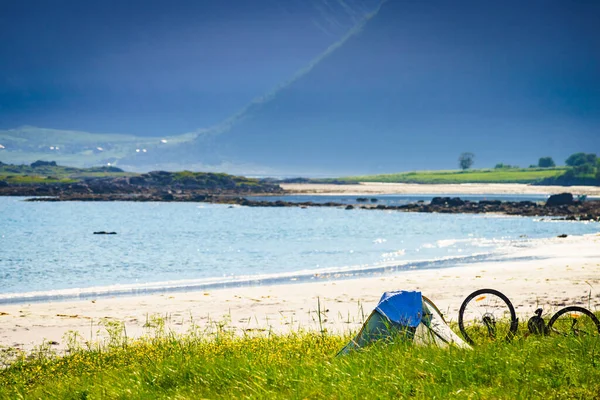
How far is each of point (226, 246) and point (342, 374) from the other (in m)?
45.7

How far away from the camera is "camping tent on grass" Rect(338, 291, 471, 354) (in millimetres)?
13461

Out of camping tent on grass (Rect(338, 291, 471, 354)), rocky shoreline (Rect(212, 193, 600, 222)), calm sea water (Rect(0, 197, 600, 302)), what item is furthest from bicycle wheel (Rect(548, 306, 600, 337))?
rocky shoreline (Rect(212, 193, 600, 222))

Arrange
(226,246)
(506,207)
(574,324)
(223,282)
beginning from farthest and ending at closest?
(506,207), (226,246), (223,282), (574,324)

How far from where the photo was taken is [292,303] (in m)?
26.2

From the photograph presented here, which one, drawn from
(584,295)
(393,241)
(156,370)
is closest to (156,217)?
(393,241)

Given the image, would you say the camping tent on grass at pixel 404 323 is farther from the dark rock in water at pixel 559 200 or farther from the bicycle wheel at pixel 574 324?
the dark rock in water at pixel 559 200

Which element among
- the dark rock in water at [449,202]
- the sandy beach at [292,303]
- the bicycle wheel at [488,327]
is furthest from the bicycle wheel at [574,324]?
the dark rock in water at [449,202]

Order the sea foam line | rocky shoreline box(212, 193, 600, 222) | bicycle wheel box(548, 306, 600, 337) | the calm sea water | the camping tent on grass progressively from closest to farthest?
bicycle wheel box(548, 306, 600, 337), the camping tent on grass, the sea foam line, the calm sea water, rocky shoreline box(212, 193, 600, 222)

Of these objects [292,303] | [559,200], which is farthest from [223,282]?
[559,200]

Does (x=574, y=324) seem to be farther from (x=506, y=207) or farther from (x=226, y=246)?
(x=506, y=207)

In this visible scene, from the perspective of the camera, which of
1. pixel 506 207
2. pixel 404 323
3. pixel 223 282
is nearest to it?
pixel 404 323

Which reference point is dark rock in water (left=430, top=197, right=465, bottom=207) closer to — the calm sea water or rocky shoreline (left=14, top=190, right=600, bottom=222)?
rocky shoreline (left=14, top=190, right=600, bottom=222)

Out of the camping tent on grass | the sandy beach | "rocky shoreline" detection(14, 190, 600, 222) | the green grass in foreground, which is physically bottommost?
the sandy beach

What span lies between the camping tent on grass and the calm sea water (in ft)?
66.1
